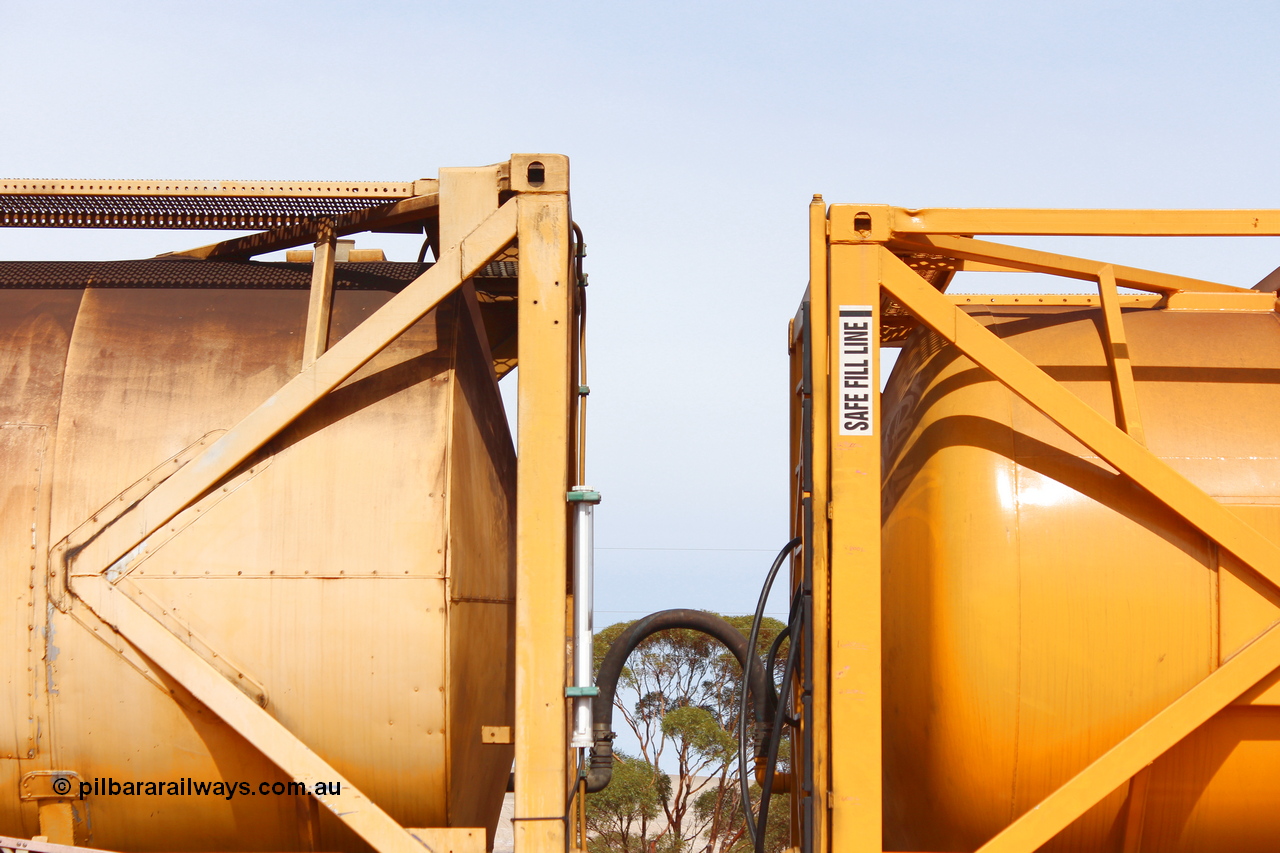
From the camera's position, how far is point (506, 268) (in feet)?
21.3

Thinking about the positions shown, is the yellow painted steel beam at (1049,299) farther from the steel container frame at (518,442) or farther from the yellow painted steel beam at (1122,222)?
the steel container frame at (518,442)

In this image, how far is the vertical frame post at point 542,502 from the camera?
5203mm

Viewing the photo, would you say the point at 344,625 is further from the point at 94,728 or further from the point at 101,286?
the point at 101,286

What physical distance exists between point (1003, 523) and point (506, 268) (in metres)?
3.25

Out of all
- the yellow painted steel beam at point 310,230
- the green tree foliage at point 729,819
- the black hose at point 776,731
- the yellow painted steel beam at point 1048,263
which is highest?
the yellow painted steel beam at point 310,230

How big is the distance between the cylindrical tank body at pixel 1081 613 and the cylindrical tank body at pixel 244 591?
242 cm

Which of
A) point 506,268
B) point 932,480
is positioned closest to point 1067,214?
point 932,480

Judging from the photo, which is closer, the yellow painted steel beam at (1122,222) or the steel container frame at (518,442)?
the steel container frame at (518,442)

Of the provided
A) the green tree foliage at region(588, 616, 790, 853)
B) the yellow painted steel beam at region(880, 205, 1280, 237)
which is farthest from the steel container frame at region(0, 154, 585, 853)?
the green tree foliage at region(588, 616, 790, 853)

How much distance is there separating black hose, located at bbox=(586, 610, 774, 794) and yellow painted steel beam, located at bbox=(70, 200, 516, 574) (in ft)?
9.26

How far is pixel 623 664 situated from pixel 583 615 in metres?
2.00

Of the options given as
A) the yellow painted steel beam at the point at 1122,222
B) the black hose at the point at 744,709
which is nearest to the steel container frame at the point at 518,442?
the black hose at the point at 744,709

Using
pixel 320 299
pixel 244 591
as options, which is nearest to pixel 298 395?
pixel 320 299

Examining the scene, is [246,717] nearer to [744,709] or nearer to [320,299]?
[320,299]
